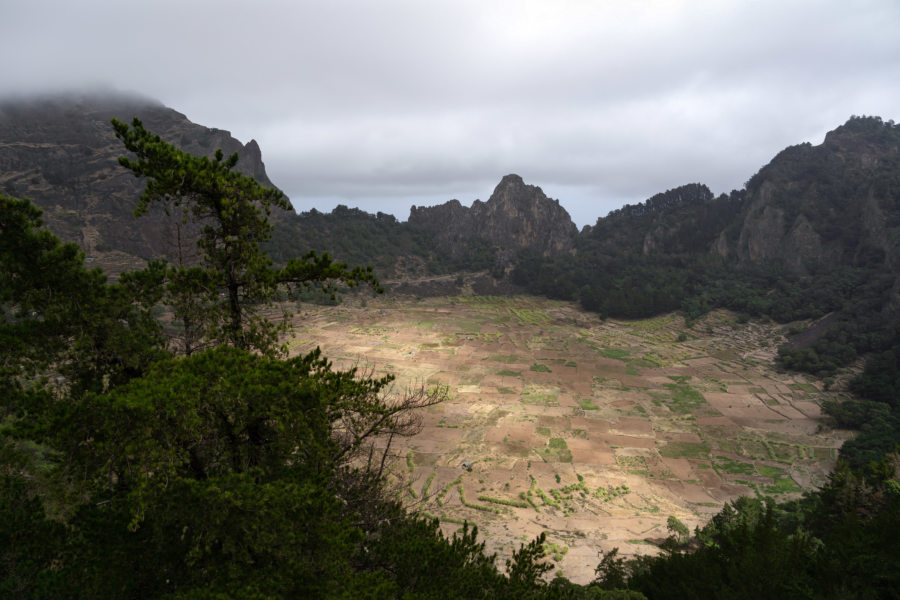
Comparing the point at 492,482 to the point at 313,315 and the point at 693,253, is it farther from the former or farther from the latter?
the point at 693,253

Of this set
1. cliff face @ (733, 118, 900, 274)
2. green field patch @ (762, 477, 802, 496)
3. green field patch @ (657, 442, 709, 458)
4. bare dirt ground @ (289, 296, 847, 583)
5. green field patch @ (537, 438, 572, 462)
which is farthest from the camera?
cliff face @ (733, 118, 900, 274)

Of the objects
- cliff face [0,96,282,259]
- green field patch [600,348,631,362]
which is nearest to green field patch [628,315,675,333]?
green field patch [600,348,631,362]

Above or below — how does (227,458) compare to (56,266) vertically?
below

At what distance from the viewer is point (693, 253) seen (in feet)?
338

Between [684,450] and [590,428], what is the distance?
21.4 feet

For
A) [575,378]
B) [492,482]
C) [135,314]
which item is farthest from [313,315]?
[135,314]

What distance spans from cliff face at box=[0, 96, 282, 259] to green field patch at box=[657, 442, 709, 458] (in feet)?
240

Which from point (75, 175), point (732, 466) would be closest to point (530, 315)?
point (732, 466)

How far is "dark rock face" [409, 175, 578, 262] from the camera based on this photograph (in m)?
124

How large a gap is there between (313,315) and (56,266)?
6738 cm

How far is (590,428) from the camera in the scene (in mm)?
33469

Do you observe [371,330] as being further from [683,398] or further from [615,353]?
[683,398]

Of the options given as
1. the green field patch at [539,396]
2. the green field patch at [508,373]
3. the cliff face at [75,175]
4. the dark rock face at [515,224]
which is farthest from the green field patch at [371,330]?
the dark rock face at [515,224]

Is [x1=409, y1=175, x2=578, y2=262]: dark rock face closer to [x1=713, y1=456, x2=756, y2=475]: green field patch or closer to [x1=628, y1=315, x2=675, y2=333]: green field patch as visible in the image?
[x1=628, y1=315, x2=675, y2=333]: green field patch
